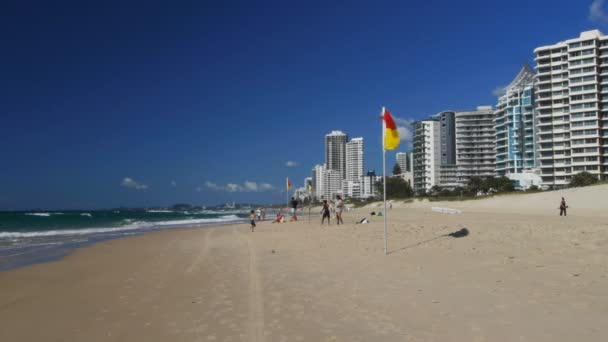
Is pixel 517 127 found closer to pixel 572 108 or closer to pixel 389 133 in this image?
pixel 572 108

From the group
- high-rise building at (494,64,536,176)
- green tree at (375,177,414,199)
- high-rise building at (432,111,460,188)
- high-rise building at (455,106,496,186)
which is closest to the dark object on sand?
high-rise building at (494,64,536,176)

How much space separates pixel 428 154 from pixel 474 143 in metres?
14.3

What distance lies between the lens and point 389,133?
1182cm

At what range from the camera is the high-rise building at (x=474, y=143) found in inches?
5059

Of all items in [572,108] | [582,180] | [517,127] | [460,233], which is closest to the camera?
[460,233]

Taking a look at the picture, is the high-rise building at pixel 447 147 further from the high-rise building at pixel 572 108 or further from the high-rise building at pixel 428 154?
the high-rise building at pixel 572 108

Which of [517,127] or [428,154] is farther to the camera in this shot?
[428,154]

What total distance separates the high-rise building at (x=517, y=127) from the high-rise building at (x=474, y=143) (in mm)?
17274

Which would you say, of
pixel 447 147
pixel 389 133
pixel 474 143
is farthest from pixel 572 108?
pixel 389 133

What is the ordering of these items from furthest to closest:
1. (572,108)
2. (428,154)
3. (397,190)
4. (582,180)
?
(428,154) < (397,190) < (572,108) < (582,180)

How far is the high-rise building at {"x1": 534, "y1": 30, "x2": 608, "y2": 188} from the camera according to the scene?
82938 mm

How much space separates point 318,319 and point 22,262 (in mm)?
13127

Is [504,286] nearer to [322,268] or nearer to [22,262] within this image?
[322,268]

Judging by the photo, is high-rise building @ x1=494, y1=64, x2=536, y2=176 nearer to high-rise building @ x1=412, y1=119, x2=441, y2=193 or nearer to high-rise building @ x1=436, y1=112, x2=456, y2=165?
high-rise building @ x1=436, y1=112, x2=456, y2=165
